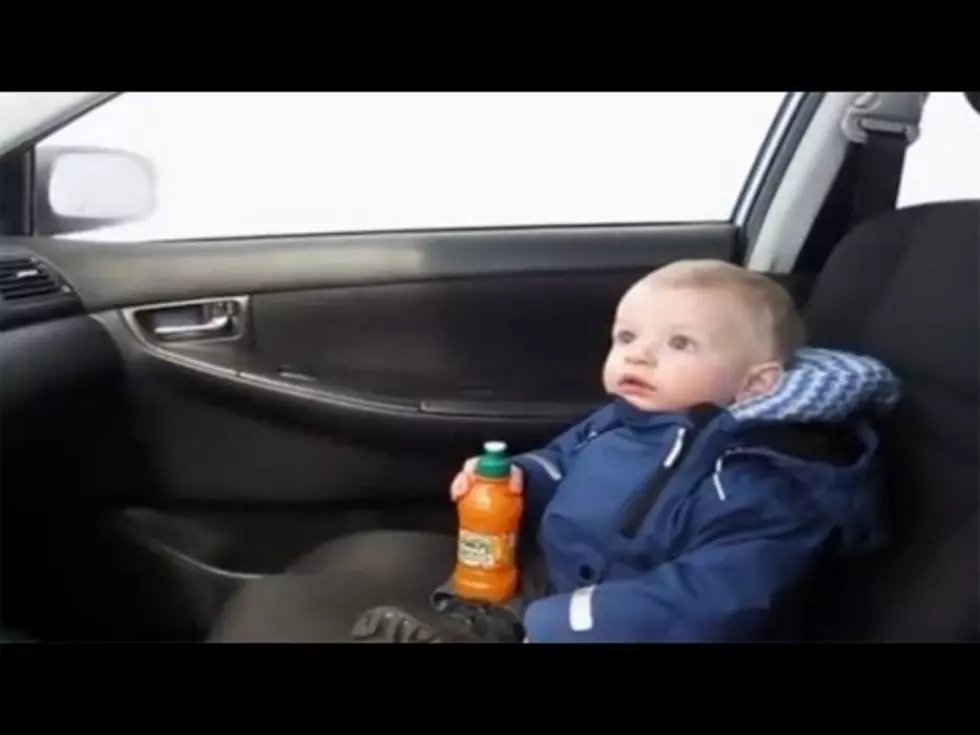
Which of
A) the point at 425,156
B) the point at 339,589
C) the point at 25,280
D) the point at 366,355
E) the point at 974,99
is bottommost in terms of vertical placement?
the point at 339,589

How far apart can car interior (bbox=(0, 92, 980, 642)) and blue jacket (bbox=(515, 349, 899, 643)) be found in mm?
46

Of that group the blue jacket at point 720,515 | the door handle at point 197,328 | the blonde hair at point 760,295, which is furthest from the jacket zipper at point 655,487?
the door handle at point 197,328

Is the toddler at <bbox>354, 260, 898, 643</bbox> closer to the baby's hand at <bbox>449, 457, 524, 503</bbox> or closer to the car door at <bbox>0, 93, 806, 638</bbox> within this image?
the baby's hand at <bbox>449, 457, 524, 503</bbox>

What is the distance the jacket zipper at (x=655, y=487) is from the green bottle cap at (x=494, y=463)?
5.6 inches

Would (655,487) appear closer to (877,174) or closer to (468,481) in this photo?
(468,481)

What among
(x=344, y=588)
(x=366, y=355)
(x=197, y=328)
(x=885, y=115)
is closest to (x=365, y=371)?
(x=366, y=355)

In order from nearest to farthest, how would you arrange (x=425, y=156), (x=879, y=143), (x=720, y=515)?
(x=720, y=515) < (x=879, y=143) < (x=425, y=156)

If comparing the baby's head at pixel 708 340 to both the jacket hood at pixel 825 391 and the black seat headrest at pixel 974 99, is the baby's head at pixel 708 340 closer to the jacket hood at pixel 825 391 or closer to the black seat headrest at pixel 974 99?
the jacket hood at pixel 825 391

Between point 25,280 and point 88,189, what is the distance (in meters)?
0.11

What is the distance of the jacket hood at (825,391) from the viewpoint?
1.27 m

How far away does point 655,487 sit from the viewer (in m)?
1.29

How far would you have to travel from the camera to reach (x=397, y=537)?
58.1 inches
